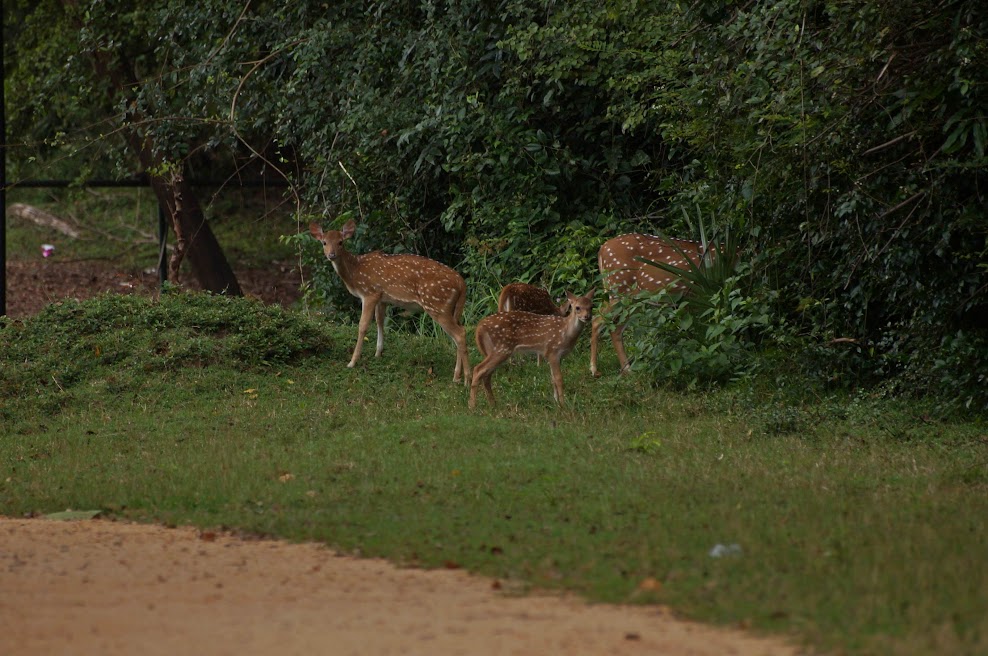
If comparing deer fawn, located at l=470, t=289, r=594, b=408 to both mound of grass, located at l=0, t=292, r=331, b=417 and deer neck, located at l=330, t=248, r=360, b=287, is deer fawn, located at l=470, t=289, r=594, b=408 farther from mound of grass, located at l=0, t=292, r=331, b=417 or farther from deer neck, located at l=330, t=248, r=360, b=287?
deer neck, located at l=330, t=248, r=360, b=287

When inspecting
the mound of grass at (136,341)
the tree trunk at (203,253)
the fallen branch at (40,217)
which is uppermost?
the mound of grass at (136,341)

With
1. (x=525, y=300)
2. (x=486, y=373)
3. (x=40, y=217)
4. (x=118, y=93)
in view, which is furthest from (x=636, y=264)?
(x=40, y=217)

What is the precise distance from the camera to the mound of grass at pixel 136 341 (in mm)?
13094

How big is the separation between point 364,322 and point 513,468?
17.4 feet

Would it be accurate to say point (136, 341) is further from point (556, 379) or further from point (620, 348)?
point (620, 348)

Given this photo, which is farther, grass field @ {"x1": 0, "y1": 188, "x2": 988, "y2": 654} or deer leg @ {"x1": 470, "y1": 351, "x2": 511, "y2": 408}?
deer leg @ {"x1": 470, "y1": 351, "x2": 511, "y2": 408}

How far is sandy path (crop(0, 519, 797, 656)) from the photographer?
538cm

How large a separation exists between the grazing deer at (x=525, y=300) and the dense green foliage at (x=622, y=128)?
1.38 metres

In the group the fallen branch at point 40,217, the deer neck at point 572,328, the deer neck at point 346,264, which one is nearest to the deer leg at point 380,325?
the deer neck at point 346,264

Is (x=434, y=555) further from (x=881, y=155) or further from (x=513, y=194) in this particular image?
(x=513, y=194)

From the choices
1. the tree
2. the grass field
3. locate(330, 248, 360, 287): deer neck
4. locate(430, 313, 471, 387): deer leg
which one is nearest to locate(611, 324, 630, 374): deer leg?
the grass field

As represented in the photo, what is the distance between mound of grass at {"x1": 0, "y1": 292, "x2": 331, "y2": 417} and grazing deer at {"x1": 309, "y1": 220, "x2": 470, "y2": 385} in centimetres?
57

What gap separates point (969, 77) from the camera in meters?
9.55

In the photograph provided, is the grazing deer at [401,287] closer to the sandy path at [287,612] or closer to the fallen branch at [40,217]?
the sandy path at [287,612]
